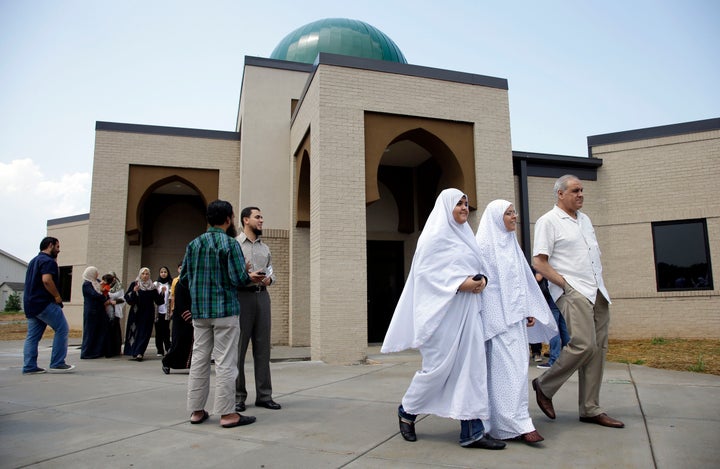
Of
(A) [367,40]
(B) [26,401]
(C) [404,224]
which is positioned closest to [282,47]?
(A) [367,40]

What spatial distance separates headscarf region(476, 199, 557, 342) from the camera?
12.5ft

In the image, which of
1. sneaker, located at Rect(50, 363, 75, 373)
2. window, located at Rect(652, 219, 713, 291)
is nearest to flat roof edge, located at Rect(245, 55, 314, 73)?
sneaker, located at Rect(50, 363, 75, 373)

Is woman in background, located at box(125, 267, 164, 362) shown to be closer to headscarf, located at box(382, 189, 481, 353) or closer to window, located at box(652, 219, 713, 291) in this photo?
headscarf, located at box(382, 189, 481, 353)

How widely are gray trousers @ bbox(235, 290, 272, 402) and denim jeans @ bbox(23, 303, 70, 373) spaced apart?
3.98m

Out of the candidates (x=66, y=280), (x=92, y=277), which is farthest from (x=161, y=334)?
(x=66, y=280)

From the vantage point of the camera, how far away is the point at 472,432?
351 cm

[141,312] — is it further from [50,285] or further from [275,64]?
[275,64]

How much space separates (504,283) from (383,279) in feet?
31.1

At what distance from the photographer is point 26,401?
5.30 meters

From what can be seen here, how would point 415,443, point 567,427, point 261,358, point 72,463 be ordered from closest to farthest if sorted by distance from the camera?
1. point 72,463
2. point 415,443
3. point 567,427
4. point 261,358

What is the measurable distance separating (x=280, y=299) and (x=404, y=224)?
3.83m

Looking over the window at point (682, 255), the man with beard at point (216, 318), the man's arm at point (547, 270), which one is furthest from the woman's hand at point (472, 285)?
the window at point (682, 255)

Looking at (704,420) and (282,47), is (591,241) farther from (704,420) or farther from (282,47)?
(282,47)

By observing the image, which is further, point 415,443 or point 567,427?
point 567,427
